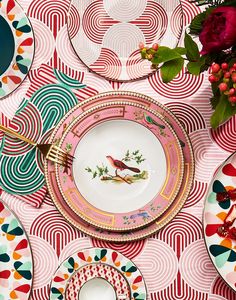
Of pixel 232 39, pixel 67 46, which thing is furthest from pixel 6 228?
pixel 232 39

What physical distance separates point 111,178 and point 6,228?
240 millimetres

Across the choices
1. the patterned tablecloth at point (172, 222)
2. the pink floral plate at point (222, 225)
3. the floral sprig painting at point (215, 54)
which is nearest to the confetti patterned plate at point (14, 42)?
the patterned tablecloth at point (172, 222)

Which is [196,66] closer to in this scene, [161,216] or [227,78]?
[227,78]

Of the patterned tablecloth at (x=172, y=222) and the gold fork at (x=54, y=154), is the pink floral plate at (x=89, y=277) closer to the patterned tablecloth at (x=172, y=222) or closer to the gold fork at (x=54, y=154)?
the patterned tablecloth at (x=172, y=222)

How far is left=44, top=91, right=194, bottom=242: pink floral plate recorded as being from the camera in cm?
109

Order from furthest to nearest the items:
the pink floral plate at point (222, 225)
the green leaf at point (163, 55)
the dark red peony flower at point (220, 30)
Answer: the pink floral plate at point (222, 225) < the green leaf at point (163, 55) < the dark red peony flower at point (220, 30)

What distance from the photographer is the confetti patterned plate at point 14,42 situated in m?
1.10

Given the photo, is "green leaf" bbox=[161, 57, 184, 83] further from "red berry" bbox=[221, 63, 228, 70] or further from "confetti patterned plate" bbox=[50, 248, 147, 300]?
"confetti patterned plate" bbox=[50, 248, 147, 300]

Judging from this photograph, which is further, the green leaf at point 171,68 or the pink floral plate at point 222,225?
the pink floral plate at point 222,225

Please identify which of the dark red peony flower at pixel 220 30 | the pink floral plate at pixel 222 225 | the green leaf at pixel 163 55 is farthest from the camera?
the pink floral plate at pixel 222 225

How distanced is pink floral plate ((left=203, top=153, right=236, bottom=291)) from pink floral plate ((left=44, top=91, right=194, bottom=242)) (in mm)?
61

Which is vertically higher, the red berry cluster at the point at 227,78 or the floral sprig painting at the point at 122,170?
the red berry cluster at the point at 227,78

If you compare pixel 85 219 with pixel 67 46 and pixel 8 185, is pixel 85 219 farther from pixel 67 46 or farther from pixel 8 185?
pixel 67 46

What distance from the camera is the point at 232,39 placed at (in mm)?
728
